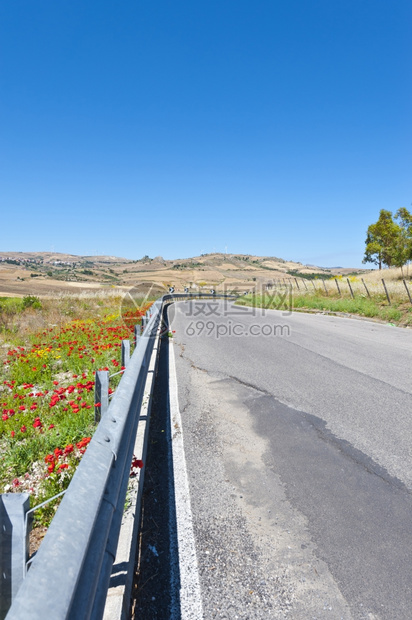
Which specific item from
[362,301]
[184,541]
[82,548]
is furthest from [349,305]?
[82,548]

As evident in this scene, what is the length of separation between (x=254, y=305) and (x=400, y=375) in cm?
2195

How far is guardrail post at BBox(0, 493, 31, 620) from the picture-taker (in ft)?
4.05

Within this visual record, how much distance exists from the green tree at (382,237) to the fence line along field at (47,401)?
127 feet

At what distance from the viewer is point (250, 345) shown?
10.0 metres

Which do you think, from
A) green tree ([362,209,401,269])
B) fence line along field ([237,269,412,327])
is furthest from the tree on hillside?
fence line along field ([237,269,412,327])

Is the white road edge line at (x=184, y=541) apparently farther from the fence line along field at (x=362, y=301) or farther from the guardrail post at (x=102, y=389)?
the fence line along field at (x=362, y=301)

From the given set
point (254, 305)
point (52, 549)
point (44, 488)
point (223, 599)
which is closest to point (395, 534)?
point (223, 599)

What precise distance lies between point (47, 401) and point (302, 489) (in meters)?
3.58

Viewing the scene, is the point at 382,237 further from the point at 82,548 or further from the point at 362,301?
the point at 82,548

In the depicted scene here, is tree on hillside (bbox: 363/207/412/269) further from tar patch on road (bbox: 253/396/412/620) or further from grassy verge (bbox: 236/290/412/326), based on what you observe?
tar patch on road (bbox: 253/396/412/620)

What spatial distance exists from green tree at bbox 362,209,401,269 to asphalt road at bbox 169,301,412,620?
132 ft

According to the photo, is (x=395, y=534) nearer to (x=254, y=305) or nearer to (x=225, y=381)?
(x=225, y=381)

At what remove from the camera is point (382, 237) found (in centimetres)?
4384

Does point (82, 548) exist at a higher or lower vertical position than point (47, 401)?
higher
